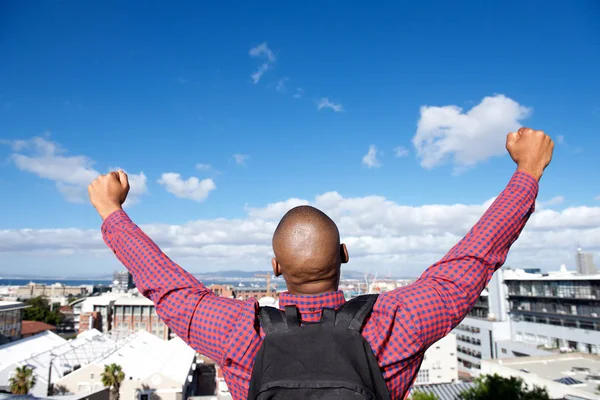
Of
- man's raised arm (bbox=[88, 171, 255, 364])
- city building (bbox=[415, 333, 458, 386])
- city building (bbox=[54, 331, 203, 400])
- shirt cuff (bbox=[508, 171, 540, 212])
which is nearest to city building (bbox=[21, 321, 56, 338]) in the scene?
city building (bbox=[54, 331, 203, 400])

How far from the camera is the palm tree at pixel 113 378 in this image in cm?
2562

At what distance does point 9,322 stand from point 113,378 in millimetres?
25087

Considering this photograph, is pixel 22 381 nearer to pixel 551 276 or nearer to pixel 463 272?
pixel 463 272

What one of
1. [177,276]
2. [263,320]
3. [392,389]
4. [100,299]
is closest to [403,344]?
[392,389]

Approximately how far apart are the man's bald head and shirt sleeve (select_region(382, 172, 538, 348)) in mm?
260

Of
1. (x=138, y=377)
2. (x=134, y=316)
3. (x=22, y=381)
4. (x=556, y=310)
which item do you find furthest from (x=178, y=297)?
(x=134, y=316)

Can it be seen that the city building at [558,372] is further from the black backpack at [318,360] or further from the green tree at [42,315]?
the green tree at [42,315]

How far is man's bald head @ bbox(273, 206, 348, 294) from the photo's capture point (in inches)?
58.4

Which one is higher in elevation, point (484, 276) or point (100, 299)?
point (484, 276)

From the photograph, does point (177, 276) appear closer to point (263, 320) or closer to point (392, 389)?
point (263, 320)

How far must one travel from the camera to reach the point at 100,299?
212 feet

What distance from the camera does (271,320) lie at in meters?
1.35

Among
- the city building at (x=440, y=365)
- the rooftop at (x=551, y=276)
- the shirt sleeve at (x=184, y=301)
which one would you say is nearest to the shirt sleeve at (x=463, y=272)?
the shirt sleeve at (x=184, y=301)

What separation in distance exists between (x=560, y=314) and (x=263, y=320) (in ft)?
163
